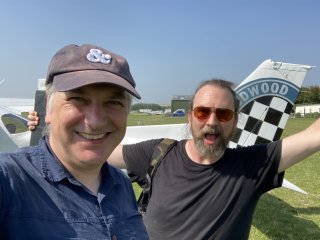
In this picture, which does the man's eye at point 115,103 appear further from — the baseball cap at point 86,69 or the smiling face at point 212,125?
the smiling face at point 212,125

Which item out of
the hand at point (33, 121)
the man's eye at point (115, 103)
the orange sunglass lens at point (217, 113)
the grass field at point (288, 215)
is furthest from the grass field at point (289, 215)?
the man's eye at point (115, 103)

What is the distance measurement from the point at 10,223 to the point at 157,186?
5.25ft

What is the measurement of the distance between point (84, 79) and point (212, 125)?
1.59 metres

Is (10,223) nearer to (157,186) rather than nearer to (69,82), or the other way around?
(69,82)

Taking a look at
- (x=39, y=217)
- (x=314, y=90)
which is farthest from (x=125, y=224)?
(x=314, y=90)

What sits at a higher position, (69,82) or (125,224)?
(69,82)

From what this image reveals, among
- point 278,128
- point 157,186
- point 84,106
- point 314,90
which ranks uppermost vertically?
point 84,106

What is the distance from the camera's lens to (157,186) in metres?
2.51

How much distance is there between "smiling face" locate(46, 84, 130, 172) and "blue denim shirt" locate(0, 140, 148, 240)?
0.05 m

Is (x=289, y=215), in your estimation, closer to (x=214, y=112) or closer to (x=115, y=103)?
(x=214, y=112)

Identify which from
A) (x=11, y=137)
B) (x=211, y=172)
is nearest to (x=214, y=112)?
(x=211, y=172)

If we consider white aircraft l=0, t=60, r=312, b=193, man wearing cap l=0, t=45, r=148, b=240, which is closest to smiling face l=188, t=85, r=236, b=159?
man wearing cap l=0, t=45, r=148, b=240

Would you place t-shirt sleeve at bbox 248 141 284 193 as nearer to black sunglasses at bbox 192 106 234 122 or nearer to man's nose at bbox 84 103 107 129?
black sunglasses at bbox 192 106 234 122

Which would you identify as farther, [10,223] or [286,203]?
[286,203]
